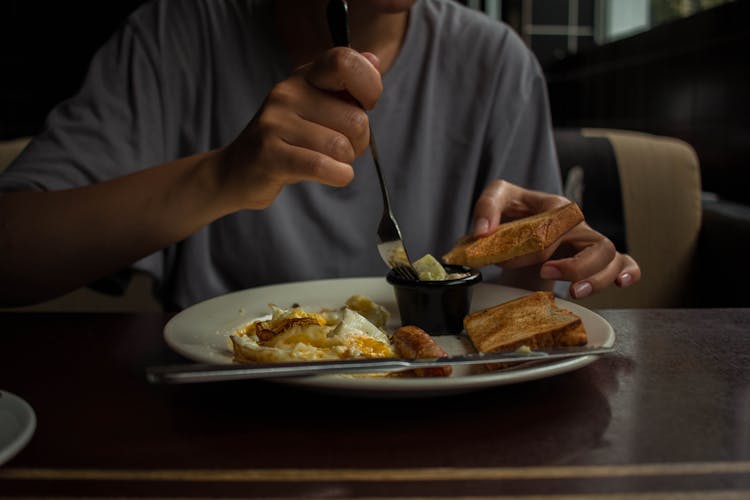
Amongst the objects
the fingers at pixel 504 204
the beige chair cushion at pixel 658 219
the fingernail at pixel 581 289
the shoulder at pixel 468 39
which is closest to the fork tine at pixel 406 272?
the fingers at pixel 504 204

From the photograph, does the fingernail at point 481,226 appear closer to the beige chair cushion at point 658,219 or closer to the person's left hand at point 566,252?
the person's left hand at point 566,252

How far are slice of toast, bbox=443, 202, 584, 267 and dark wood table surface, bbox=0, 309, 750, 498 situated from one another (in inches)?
9.7

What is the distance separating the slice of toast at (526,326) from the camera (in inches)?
31.1

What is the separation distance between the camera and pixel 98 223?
1.17 m

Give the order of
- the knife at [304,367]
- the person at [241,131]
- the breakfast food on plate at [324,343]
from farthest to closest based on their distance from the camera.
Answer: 1. the person at [241,131]
2. the breakfast food on plate at [324,343]
3. the knife at [304,367]

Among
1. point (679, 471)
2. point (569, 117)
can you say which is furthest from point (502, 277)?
point (569, 117)

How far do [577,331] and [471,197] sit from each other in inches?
36.9

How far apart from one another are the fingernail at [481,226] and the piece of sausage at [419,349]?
0.36 metres

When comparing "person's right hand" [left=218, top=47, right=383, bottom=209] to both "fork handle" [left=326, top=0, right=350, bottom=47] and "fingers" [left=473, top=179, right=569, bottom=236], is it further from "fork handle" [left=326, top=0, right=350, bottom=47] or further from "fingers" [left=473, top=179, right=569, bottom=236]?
"fingers" [left=473, top=179, right=569, bottom=236]

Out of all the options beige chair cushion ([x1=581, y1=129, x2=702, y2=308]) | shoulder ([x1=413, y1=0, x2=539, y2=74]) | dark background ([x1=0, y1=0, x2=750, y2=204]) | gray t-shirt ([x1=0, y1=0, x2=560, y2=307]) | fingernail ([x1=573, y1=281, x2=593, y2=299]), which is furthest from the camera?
dark background ([x1=0, y1=0, x2=750, y2=204])

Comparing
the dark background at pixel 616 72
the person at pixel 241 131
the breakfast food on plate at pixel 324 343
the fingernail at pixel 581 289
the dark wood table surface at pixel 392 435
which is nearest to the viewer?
the dark wood table surface at pixel 392 435

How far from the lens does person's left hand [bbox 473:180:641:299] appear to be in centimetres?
109

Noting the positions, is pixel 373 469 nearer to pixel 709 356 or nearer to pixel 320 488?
pixel 320 488

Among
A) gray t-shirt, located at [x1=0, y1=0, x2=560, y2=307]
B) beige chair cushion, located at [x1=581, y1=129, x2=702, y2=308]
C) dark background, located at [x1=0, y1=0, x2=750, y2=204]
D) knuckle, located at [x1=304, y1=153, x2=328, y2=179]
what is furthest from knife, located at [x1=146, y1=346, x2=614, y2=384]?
dark background, located at [x1=0, y1=0, x2=750, y2=204]
